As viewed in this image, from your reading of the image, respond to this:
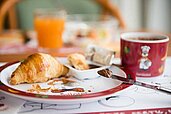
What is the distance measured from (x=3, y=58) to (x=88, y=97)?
45 cm

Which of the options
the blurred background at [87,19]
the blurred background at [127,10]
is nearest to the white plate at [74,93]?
the blurred background at [87,19]

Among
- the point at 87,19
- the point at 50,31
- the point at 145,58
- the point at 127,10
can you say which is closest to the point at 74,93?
the point at 145,58

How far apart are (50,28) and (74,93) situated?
2.77ft

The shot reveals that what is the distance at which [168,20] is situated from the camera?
2469 millimetres

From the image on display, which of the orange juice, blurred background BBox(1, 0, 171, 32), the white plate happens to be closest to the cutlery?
the white plate

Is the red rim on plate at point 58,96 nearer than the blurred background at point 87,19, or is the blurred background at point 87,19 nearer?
the red rim on plate at point 58,96

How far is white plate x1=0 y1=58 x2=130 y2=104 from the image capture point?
1.82 ft

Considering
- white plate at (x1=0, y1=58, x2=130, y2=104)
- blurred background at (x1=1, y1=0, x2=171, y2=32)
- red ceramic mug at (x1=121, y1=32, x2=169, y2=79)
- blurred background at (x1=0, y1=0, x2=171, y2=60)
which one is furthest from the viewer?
blurred background at (x1=1, y1=0, x2=171, y2=32)

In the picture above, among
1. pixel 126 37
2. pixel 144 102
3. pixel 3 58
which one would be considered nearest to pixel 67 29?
pixel 3 58

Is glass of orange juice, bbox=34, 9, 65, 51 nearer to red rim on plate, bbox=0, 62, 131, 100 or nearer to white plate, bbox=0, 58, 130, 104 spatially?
white plate, bbox=0, 58, 130, 104

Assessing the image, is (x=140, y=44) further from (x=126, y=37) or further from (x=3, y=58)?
(x=3, y=58)

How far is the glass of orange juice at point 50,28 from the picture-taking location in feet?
4.55

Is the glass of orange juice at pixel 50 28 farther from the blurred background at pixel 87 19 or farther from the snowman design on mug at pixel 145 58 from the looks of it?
the snowman design on mug at pixel 145 58

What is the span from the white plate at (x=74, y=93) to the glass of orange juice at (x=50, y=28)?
0.64m
